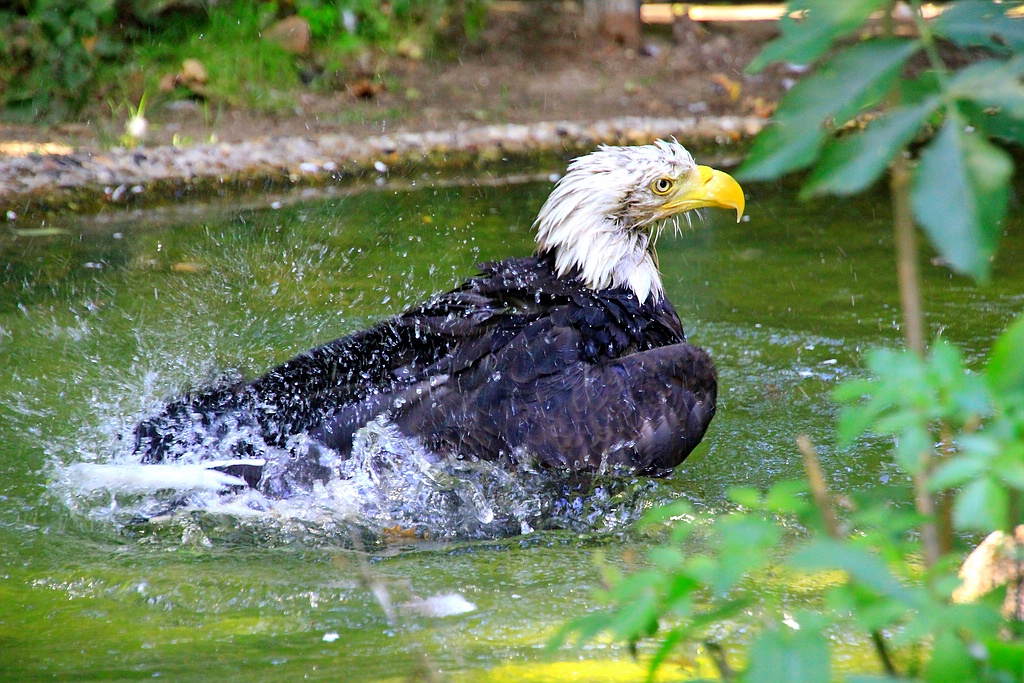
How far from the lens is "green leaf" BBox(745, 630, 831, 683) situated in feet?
4.10

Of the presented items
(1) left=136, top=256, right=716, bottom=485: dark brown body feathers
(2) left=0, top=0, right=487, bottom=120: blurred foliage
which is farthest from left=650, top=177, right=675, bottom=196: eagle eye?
(2) left=0, top=0, right=487, bottom=120: blurred foliage

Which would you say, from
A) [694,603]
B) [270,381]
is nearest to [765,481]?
[694,603]

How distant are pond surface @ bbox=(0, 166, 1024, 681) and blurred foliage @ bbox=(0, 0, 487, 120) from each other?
2590mm

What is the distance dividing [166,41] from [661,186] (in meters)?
6.76

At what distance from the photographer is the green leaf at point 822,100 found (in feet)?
4.21

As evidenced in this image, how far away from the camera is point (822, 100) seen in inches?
51.1

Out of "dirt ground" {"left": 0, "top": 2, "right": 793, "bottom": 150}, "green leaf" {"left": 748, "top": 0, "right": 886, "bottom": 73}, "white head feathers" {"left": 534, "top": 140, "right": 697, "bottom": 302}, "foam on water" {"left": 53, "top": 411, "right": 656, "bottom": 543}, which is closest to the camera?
"green leaf" {"left": 748, "top": 0, "right": 886, "bottom": 73}

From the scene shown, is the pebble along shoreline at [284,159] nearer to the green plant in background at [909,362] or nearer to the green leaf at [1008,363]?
the green plant in background at [909,362]

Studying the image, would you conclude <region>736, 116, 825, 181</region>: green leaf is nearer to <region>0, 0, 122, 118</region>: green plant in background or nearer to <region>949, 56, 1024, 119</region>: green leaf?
<region>949, 56, 1024, 119</region>: green leaf

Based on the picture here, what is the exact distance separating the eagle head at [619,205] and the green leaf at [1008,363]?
115 inches

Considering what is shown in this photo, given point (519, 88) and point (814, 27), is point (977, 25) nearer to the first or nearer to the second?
point (814, 27)

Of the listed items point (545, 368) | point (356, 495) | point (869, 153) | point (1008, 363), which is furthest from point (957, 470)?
point (356, 495)

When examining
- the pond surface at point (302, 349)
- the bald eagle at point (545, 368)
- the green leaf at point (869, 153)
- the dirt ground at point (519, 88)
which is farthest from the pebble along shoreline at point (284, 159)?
the green leaf at point (869, 153)

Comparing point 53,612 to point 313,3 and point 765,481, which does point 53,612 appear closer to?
point 765,481
